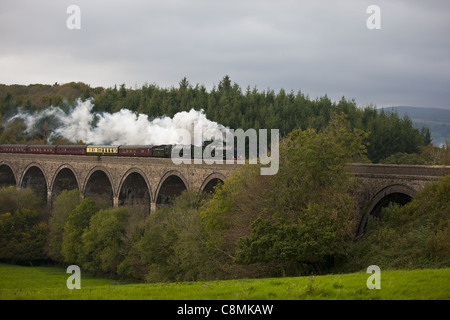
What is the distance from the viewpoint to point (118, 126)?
213 ft

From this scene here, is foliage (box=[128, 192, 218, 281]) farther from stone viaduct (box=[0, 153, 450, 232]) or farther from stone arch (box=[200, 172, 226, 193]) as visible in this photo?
stone viaduct (box=[0, 153, 450, 232])

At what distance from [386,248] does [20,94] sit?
111 metres

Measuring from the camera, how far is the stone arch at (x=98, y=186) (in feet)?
155

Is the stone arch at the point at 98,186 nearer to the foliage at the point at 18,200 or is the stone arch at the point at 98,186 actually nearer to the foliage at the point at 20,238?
the foliage at the point at 20,238

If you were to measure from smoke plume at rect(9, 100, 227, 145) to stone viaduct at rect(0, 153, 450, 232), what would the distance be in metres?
5.63

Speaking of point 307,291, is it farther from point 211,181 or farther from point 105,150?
point 105,150

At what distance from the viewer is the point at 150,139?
52031 mm

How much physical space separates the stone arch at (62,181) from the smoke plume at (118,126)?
23.5 ft

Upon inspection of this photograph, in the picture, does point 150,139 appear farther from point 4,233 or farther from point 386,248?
point 386,248

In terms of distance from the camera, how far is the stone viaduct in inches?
914

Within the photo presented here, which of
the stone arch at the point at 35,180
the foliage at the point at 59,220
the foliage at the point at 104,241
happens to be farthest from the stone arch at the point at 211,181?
the stone arch at the point at 35,180

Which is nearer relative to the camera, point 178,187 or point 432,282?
point 432,282
